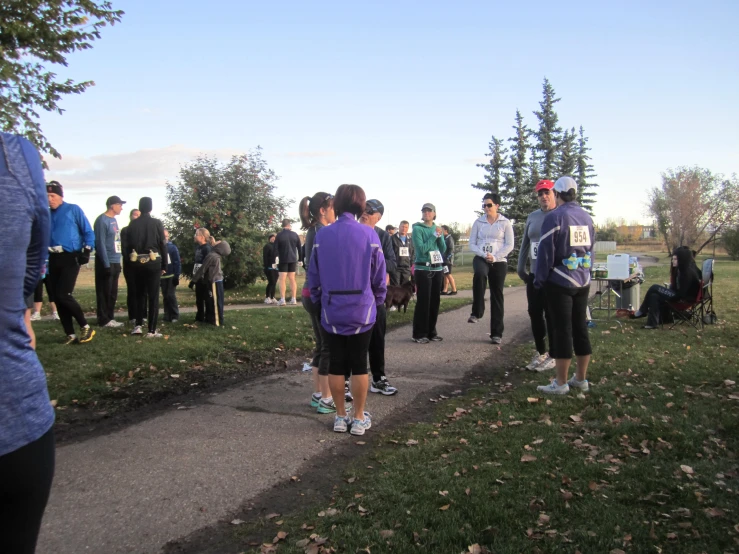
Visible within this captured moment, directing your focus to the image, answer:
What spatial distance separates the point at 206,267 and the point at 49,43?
7770mm

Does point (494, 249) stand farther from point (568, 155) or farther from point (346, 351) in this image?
point (568, 155)

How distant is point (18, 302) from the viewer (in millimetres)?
1613

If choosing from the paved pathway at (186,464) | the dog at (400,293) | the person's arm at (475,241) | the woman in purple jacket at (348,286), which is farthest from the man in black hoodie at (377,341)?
the dog at (400,293)

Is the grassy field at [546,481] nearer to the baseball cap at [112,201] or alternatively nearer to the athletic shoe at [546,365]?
the athletic shoe at [546,365]

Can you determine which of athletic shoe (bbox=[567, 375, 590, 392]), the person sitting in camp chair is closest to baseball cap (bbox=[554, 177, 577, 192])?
athletic shoe (bbox=[567, 375, 590, 392])

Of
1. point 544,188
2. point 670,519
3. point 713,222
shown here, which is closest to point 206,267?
point 544,188

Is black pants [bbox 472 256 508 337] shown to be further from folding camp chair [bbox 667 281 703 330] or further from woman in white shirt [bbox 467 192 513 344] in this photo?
folding camp chair [bbox 667 281 703 330]

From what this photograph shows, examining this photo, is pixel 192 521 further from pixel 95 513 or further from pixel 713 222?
pixel 713 222

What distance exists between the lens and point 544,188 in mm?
7266

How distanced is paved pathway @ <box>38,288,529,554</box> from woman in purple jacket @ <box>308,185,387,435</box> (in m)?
0.62

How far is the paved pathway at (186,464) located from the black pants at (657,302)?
5845mm

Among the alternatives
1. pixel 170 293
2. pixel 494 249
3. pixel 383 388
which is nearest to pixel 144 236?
pixel 170 293

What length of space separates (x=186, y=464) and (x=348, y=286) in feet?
6.15

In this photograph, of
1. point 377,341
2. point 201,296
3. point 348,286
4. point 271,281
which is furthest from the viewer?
point 271,281
